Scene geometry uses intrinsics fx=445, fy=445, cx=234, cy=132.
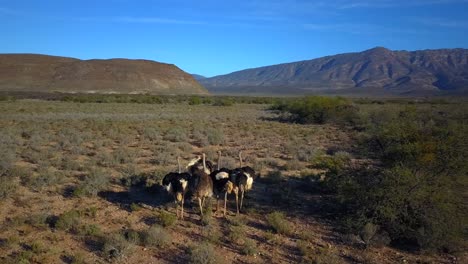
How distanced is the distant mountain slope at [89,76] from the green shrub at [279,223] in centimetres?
8928

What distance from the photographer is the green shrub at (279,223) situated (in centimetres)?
917

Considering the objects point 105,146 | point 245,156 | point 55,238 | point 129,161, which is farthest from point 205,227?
point 105,146

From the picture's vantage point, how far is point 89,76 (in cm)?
10250

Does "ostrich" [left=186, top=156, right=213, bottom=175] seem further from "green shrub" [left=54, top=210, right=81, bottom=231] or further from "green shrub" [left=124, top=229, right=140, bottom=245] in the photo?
"green shrub" [left=54, top=210, right=81, bottom=231]

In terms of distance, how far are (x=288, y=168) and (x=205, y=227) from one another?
656 cm

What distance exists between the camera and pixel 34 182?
12312 millimetres

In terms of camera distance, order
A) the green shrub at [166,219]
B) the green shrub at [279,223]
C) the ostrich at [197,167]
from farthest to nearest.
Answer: the ostrich at [197,167], the green shrub at [166,219], the green shrub at [279,223]

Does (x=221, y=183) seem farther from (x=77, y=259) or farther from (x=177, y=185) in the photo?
(x=77, y=259)

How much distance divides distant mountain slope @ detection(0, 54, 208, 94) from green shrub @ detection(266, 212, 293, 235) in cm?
8928

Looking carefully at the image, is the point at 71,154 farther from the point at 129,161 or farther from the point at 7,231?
the point at 7,231

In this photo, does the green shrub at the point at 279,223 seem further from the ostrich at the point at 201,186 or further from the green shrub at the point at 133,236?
the green shrub at the point at 133,236

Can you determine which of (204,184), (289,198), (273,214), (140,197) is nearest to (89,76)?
(140,197)

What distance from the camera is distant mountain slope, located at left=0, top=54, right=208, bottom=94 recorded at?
9562cm

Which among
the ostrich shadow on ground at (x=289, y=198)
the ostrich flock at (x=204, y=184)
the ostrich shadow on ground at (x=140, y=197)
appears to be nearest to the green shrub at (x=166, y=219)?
the ostrich flock at (x=204, y=184)
